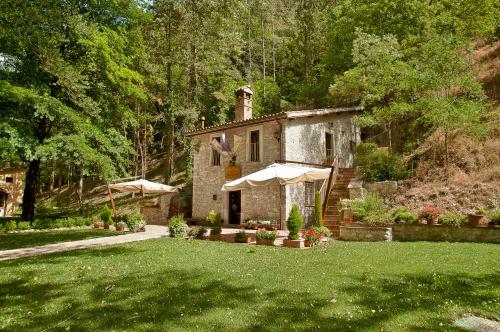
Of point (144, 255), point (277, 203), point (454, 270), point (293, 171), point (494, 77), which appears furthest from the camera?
point (494, 77)

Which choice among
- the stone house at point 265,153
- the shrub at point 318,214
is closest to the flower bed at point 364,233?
the shrub at point 318,214

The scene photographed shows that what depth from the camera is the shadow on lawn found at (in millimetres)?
3875

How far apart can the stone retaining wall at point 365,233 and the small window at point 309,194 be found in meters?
4.40

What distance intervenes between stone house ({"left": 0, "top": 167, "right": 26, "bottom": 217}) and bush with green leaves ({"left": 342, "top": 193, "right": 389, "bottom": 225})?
33.1 meters

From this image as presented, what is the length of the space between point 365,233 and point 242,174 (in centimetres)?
787

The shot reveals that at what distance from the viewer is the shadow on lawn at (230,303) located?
3.88 metres

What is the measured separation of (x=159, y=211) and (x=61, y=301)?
630 inches

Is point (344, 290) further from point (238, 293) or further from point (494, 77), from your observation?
point (494, 77)

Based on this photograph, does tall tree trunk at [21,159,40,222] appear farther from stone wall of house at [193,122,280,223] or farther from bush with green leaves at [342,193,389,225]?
bush with green leaves at [342,193,389,225]

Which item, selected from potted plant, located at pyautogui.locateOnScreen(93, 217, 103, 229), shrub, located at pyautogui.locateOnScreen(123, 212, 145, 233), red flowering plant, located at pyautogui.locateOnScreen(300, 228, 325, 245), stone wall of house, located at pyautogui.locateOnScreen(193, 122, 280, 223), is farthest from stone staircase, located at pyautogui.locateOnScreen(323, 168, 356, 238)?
potted plant, located at pyautogui.locateOnScreen(93, 217, 103, 229)

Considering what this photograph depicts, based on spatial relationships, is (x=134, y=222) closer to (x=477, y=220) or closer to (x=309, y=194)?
(x=309, y=194)

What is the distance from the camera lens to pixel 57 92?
52.2 ft

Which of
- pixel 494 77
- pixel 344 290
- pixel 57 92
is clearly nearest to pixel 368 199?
pixel 344 290

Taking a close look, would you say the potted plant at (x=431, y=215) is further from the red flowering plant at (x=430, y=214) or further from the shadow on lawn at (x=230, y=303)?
the shadow on lawn at (x=230, y=303)
